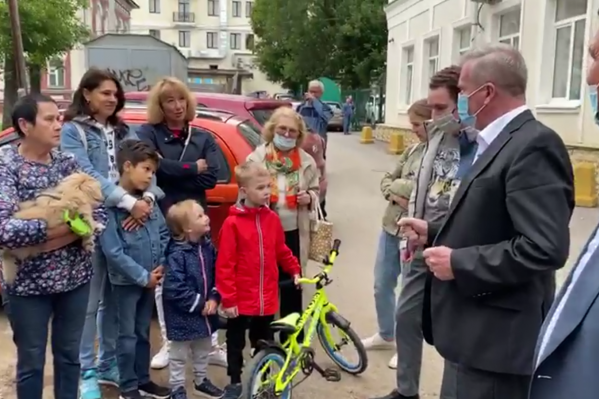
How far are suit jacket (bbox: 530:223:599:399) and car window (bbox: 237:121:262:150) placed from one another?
434 centimetres

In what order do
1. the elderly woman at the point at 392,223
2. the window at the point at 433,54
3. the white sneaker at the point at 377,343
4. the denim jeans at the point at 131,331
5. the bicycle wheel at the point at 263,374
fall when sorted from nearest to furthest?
the bicycle wheel at the point at 263,374, the denim jeans at the point at 131,331, the elderly woman at the point at 392,223, the white sneaker at the point at 377,343, the window at the point at 433,54

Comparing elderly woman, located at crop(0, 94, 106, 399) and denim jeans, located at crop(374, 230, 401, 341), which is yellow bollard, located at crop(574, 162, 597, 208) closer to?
denim jeans, located at crop(374, 230, 401, 341)

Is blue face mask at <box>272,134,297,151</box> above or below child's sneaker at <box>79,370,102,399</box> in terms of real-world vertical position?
above

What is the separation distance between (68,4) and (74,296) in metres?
22.0

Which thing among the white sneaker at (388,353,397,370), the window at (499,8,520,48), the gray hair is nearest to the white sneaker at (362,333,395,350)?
the white sneaker at (388,353,397,370)

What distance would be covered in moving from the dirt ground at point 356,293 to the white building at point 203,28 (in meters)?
60.9

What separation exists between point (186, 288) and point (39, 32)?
20879 mm

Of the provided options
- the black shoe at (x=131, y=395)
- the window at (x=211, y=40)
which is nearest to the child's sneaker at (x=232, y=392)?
the black shoe at (x=131, y=395)

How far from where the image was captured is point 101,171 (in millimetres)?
4000

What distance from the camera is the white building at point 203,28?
73125mm

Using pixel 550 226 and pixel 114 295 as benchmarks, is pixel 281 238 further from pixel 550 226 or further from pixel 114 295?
pixel 550 226

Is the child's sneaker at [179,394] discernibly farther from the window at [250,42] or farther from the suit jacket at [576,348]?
the window at [250,42]

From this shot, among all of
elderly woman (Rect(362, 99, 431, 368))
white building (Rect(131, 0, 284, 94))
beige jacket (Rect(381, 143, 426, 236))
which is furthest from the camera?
white building (Rect(131, 0, 284, 94))

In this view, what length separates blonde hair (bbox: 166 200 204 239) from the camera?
3859 millimetres
